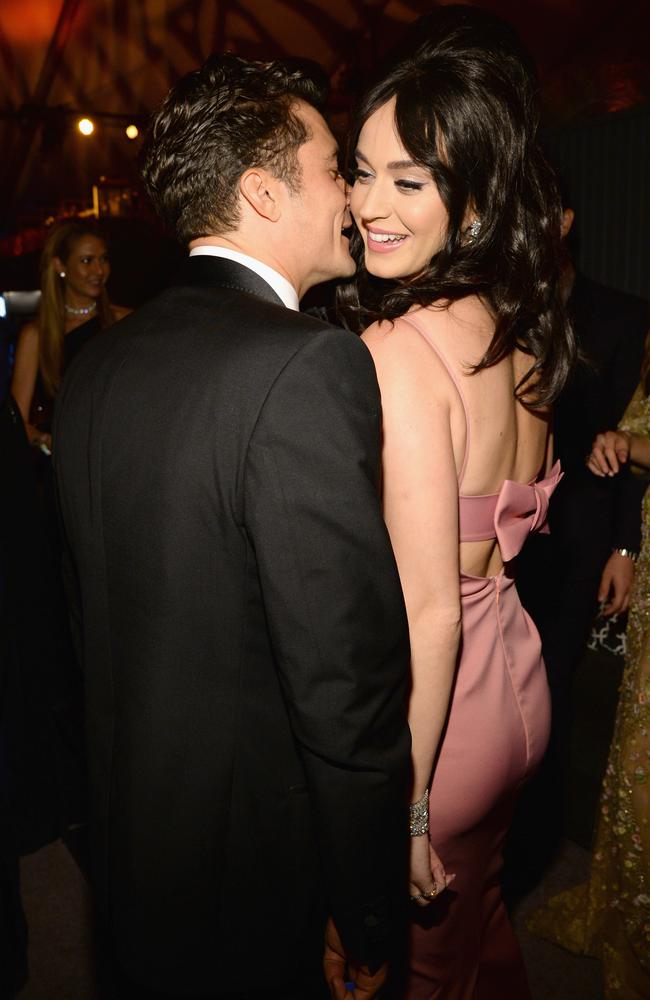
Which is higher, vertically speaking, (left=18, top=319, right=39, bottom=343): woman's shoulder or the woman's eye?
the woman's eye

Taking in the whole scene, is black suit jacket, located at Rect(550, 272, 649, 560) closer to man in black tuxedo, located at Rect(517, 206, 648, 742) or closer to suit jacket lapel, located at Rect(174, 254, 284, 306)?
man in black tuxedo, located at Rect(517, 206, 648, 742)

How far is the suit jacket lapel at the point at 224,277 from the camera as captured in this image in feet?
3.95

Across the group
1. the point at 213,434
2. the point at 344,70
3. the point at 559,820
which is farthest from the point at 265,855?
the point at 344,70

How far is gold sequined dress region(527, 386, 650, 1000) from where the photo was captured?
2.00 meters

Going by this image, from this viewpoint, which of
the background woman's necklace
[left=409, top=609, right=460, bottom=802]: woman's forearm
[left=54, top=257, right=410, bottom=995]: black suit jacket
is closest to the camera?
[left=54, top=257, right=410, bottom=995]: black suit jacket

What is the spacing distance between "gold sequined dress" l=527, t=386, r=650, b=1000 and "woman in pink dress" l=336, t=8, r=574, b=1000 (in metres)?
0.56

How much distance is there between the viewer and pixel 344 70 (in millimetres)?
7824

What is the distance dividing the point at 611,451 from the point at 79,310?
9.15 feet

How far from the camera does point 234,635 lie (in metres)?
1.11

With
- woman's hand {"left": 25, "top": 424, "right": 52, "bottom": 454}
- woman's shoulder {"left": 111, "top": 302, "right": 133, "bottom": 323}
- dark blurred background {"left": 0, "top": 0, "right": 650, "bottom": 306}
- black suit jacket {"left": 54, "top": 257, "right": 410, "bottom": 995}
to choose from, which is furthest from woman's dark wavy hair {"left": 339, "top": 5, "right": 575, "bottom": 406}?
dark blurred background {"left": 0, "top": 0, "right": 650, "bottom": 306}

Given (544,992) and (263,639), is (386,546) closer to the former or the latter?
(263,639)

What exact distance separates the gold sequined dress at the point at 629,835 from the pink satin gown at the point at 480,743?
21.4 inches

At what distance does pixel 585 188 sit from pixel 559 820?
487 cm

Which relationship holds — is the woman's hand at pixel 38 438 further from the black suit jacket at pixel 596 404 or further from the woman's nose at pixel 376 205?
the woman's nose at pixel 376 205
